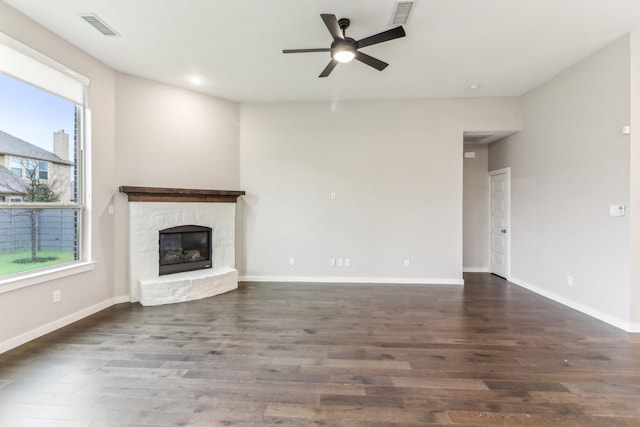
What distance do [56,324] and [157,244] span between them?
1.36 metres

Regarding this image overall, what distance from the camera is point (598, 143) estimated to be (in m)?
3.41

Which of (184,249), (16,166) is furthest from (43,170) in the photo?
(184,249)

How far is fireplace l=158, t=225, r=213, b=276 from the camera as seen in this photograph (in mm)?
4254

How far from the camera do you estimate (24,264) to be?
9.33 ft

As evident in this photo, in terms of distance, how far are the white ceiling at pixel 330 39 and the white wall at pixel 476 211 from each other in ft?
5.84

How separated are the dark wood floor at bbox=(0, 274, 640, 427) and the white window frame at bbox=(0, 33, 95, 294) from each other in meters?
0.62

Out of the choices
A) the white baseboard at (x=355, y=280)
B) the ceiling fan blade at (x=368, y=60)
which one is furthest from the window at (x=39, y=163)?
the ceiling fan blade at (x=368, y=60)

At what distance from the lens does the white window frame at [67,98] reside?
266 centimetres

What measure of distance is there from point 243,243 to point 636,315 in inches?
203

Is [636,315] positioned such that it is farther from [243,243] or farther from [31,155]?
[31,155]

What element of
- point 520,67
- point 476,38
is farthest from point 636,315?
point 476,38

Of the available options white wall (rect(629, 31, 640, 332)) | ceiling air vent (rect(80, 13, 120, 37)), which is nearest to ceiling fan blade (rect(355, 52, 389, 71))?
ceiling air vent (rect(80, 13, 120, 37))

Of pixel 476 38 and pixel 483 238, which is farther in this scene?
pixel 483 238

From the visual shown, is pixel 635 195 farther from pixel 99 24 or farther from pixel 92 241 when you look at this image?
pixel 92 241
